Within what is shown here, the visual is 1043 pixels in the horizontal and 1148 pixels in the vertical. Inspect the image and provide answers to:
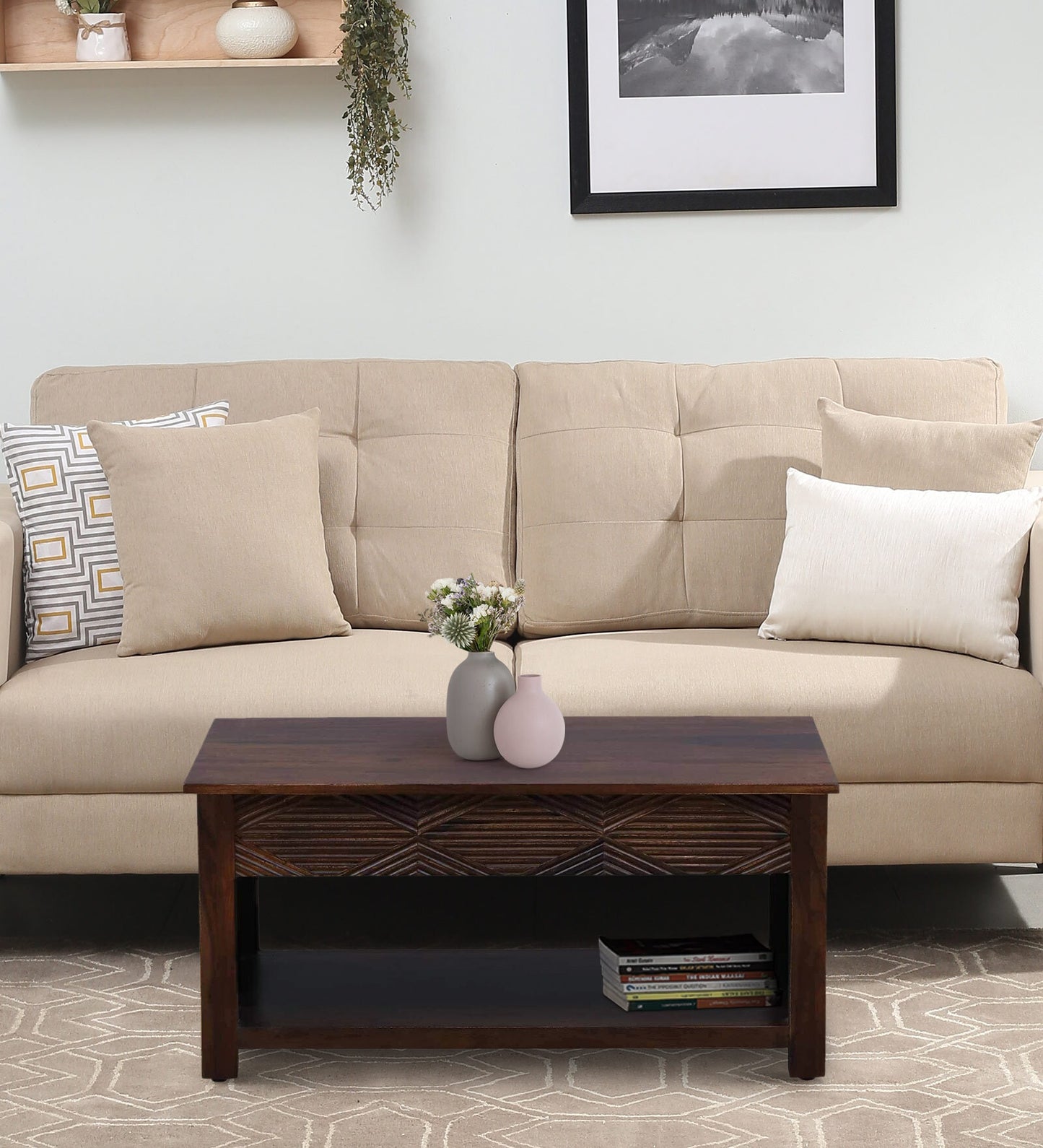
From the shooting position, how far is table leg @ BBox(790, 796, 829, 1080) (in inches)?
71.6

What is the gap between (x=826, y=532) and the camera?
8.45 feet

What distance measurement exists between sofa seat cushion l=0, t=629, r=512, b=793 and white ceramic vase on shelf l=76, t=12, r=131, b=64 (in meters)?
1.51

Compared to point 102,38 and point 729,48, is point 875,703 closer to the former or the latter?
point 729,48

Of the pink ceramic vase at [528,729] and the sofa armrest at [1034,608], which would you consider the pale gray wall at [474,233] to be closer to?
the sofa armrest at [1034,608]

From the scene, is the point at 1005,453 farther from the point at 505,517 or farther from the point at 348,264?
the point at 348,264

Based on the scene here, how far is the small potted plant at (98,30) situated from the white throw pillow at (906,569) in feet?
6.02

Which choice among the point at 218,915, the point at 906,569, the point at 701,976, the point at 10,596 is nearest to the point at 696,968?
the point at 701,976

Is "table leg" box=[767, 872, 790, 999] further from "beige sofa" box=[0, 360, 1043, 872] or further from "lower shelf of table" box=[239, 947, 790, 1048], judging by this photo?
"beige sofa" box=[0, 360, 1043, 872]

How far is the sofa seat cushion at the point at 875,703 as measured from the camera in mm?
2273

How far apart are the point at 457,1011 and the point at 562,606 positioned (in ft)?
3.51

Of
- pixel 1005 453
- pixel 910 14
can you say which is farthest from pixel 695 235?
pixel 1005 453

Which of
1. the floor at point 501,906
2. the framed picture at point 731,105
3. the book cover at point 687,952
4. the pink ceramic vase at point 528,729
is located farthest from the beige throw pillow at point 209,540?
the framed picture at point 731,105

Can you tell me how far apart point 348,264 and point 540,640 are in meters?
1.09

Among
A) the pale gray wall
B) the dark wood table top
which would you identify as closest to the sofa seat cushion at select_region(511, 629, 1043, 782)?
the dark wood table top
